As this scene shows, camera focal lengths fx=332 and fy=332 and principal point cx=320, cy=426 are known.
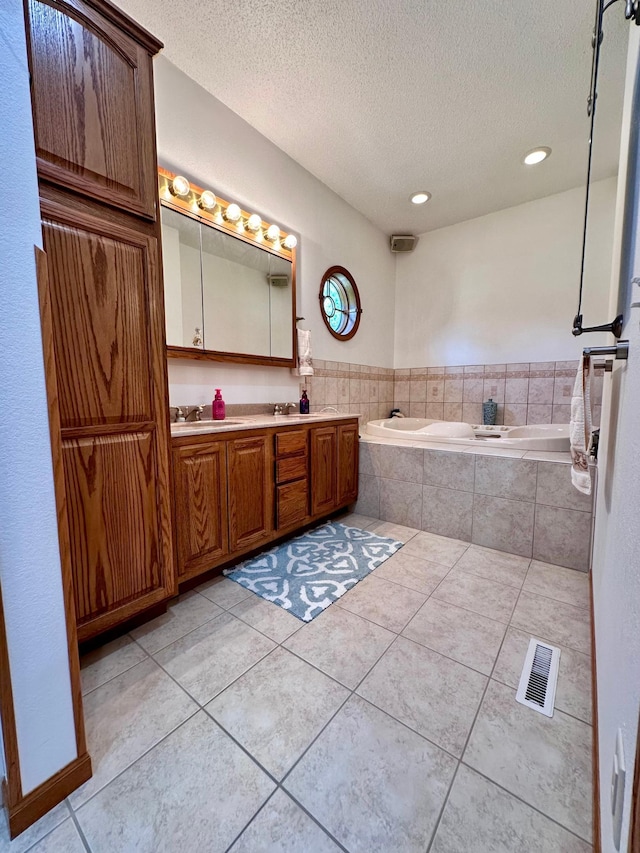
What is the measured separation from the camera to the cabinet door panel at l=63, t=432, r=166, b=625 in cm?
110

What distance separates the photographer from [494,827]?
752mm

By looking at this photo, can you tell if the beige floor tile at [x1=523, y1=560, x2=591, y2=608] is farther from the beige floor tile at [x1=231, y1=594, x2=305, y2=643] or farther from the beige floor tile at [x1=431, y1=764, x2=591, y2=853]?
the beige floor tile at [x1=231, y1=594, x2=305, y2=643]

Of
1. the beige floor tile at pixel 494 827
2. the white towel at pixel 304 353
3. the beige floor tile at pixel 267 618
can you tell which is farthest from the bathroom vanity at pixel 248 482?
the beige floor tile at pixel 494 827

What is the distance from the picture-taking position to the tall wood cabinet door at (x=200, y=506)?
147 cm

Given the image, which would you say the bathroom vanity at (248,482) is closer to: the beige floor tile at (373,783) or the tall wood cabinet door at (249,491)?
the tall wood cabinet door at (249,491)

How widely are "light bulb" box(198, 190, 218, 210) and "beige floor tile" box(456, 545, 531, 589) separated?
2541mm

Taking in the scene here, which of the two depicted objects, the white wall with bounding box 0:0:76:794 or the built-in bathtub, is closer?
the white wall with bounding box 0:0:76:794

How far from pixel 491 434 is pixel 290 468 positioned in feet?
6.60

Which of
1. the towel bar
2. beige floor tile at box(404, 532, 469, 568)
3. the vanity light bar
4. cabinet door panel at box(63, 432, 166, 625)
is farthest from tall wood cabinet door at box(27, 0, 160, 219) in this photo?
beige floor tile at box(404, 532, 469, 568)

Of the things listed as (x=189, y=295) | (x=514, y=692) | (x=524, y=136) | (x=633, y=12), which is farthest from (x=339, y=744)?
(x=524, y=136)

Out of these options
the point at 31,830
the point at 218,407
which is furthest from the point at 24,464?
the point at 218,407

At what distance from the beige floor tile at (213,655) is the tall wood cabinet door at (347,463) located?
1220 mm

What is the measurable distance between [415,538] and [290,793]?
1613mm

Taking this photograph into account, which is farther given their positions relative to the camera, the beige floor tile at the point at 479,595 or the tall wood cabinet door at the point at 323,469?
the tall wood cabinet door at the point at 323,469
